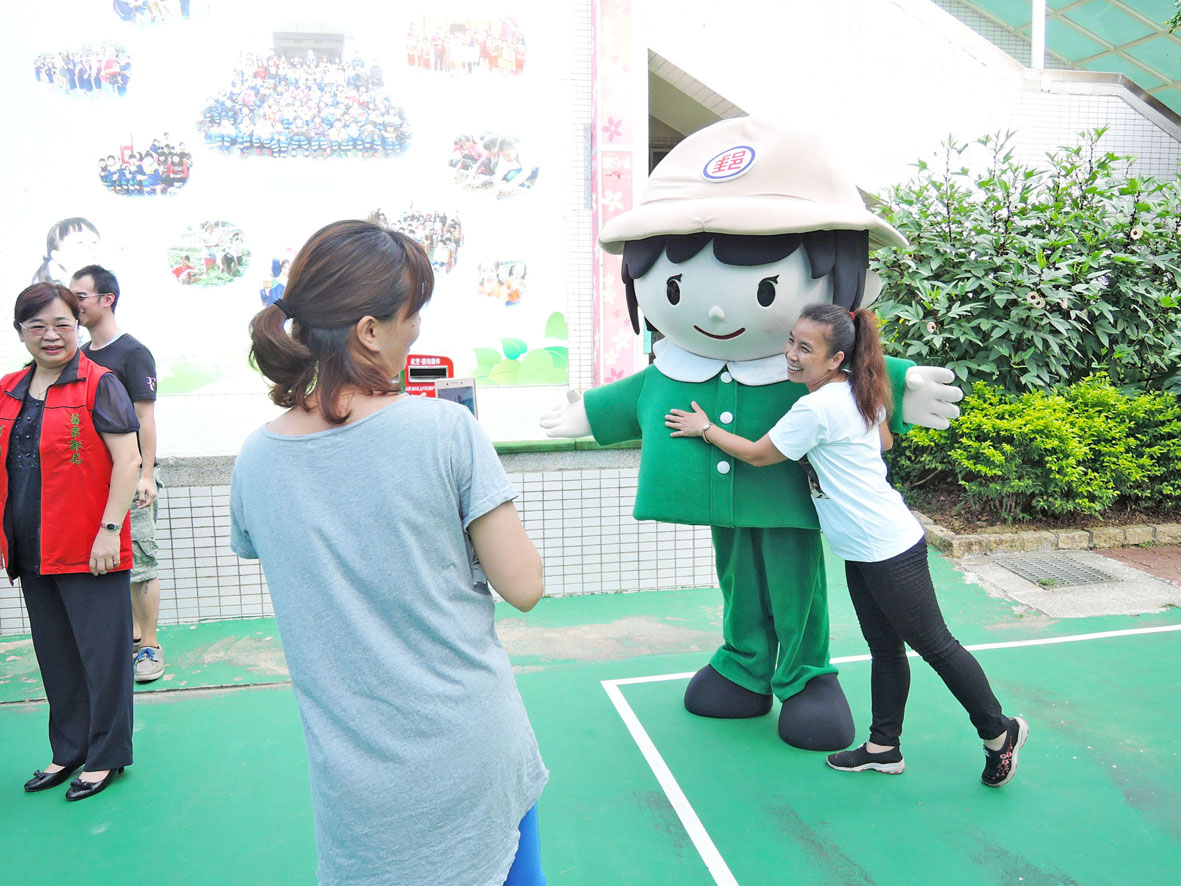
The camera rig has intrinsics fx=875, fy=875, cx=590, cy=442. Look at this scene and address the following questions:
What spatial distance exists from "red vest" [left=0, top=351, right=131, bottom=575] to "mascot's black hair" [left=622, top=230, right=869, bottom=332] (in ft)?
6.33

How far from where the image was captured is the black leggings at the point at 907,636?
2705 millimetres

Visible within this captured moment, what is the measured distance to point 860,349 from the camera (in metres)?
2.79

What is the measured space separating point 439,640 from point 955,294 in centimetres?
545

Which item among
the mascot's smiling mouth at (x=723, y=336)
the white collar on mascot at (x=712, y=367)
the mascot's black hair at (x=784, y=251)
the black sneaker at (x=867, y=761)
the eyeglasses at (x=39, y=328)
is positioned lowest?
the black sneaker at (x=867, y=761)

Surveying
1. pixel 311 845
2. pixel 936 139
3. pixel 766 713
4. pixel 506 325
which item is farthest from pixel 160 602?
pixel 936 139

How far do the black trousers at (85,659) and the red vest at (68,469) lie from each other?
0.31 ft

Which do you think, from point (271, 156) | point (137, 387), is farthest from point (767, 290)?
point (271, 156)

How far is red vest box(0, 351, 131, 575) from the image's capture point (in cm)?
283

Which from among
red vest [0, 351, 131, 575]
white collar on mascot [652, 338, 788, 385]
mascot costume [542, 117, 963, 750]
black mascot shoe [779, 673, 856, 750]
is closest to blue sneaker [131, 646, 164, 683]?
red vest [0, 351, 131, 575]

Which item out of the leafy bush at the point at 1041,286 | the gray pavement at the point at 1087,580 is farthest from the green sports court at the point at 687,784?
the leafy bush at the point at 1041,286

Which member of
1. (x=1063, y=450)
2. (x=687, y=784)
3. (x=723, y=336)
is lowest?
(x=687, y=784)

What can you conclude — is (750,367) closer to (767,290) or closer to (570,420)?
(767,290)

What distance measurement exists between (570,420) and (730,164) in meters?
1.15

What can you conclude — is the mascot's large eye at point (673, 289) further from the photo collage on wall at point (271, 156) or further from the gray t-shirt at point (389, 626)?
the photo collage on wall at point (271, 156)
